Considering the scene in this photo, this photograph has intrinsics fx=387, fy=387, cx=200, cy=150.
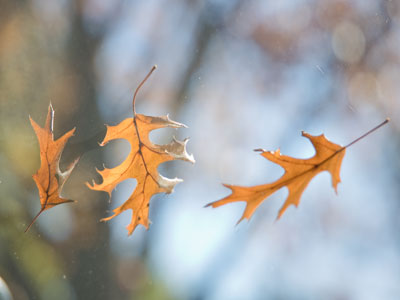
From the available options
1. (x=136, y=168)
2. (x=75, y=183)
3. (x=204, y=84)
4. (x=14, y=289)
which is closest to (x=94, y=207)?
(x=75, y=183)

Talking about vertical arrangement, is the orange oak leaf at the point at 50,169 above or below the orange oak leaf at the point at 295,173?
below

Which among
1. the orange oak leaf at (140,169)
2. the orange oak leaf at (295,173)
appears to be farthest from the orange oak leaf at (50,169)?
the orange oak leaf at (295,173)

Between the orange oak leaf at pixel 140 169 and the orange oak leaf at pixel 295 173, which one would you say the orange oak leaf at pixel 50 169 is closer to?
the orange oak leaf at pixel 140 169

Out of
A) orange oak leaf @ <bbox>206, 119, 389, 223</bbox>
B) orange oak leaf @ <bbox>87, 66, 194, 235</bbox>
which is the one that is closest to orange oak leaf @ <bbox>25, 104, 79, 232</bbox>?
orange oak leaf @ <bbox>87, 66, 194, 235</bbox>

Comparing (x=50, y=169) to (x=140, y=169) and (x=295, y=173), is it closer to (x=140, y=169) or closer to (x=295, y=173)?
(x=140, y=169)

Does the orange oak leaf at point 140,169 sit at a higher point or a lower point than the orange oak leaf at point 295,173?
lower

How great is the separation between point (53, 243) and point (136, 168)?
0.77 meters

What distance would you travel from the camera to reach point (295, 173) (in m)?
0.36

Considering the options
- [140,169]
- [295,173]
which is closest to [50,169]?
[140,169]

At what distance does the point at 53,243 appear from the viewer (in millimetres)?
1047

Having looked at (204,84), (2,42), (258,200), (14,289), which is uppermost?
(258,200)

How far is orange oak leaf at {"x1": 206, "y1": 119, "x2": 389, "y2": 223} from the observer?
1.10ft

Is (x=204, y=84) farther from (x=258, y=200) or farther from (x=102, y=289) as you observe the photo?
(x=258, y=200)

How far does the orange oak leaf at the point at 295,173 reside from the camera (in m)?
0.34
